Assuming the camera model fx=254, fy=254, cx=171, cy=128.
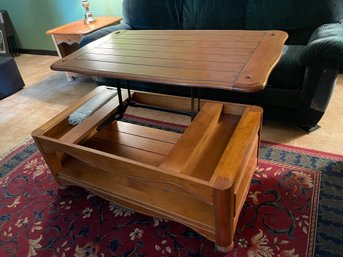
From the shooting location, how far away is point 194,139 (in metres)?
1.16

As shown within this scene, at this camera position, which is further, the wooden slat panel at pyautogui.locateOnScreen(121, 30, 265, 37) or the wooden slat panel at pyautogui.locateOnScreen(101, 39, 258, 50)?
the wooden slat panel at pyautogui.locateOnScreen(121, 30, 265, 37)

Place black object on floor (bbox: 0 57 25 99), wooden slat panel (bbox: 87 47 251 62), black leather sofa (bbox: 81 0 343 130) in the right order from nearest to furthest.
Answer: wooden slat panel (bbox: 87 47 251 62)
black leather sofa (bbox: 81 0 343 130)
black object on floor (bbox: 0 57 25 99)

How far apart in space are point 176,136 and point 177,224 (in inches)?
19.5

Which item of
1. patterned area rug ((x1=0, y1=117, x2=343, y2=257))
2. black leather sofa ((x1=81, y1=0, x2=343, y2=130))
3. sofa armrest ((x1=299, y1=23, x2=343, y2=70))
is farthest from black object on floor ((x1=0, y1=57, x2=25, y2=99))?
sofa armrest ((x1=299, y1=23, x2=343, y2=70))

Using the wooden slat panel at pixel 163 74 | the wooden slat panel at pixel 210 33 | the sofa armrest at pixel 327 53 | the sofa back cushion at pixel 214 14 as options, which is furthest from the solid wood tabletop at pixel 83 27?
the sofa armrest at pixel 327 53

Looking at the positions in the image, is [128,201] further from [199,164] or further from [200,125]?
[200,125]

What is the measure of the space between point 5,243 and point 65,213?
0.30m

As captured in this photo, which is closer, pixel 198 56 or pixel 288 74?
pixel 198 56

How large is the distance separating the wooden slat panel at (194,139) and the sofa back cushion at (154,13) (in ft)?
4.41

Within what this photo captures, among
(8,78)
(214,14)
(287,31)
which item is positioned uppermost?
(214,14)

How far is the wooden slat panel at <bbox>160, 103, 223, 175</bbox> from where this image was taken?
1.04 m

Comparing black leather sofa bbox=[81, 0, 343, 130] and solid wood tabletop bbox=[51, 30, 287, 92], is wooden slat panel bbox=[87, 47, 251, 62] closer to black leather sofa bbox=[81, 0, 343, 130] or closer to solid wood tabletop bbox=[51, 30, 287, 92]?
solid wood tabletop bbox=[51, 30, 287, 92]

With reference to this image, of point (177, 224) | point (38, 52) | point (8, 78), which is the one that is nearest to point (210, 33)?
point (177, 224)

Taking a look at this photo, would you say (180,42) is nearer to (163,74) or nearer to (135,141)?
(163,74)
